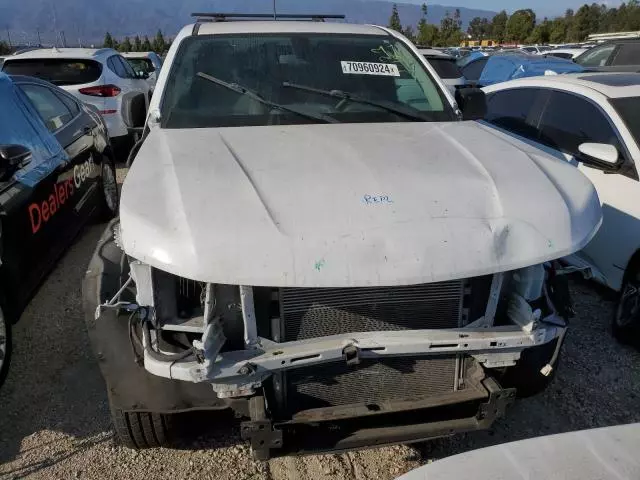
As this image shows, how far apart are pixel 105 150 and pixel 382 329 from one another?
4.67 m

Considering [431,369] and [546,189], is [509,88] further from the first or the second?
[431,369]

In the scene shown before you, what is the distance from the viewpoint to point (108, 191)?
6.09 meters

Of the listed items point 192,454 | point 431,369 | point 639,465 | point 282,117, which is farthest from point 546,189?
point 192,454

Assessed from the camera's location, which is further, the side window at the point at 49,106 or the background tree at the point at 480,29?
the background tree at the point at 480,29

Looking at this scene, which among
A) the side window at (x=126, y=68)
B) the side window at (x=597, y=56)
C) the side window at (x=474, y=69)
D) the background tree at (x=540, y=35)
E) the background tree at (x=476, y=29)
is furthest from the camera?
the background tree at (x=476, y=29)

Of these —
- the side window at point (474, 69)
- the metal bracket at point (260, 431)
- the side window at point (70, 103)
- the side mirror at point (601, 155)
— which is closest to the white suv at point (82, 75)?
the side window at point (70, 103)

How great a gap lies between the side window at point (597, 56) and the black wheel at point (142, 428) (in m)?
12.2

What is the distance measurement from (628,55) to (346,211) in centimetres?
1150

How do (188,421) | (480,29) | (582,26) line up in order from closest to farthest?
(188,421) → (582,26) → (480,29)

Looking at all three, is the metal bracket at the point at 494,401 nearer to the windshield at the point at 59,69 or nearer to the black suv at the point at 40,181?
the black suv at the point at 40,181

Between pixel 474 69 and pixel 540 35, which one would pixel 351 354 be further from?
pixel 540 35

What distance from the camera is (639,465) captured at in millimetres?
1687

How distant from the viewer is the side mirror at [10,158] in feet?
11.6

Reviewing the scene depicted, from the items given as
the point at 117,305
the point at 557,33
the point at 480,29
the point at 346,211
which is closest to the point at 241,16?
the point at 346,211
